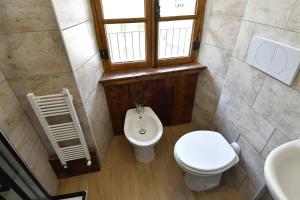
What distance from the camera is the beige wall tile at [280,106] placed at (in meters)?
0.93

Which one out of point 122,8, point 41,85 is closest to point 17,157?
point 41,85

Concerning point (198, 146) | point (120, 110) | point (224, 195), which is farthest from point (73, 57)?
point (224, 195)

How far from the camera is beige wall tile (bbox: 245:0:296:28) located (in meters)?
0.91

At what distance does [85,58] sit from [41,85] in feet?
1.18

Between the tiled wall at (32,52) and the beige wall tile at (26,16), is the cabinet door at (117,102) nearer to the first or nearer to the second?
the tiled wall at (32,52)

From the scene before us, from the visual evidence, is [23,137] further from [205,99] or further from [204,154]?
[205,99]

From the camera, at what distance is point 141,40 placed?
1672 mm

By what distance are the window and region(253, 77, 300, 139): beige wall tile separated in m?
0.89

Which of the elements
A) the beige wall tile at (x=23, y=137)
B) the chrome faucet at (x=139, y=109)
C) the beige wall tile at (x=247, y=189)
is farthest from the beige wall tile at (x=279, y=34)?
the beige wall tile at (x=23, y=137)

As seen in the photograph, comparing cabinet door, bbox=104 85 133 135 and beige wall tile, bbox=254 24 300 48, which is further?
cabinet door, bbox=104 85 133 135

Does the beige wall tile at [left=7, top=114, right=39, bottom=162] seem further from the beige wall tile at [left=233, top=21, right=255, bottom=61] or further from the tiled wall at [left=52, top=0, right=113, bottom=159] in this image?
the beige wall tile at [left=233, top=21, right=255, bottom=61]

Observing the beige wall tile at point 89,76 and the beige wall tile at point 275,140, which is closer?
the beige wall tile at point 275,140

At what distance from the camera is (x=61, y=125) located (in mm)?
1269

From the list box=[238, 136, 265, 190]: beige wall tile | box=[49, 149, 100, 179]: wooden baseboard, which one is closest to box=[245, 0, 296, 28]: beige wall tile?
box=[238, 136, 265, 190]: beige wall tile
